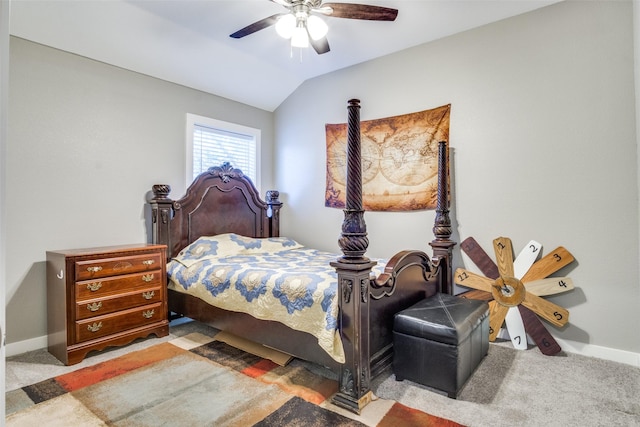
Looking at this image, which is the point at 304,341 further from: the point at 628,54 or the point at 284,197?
the point at 628,54

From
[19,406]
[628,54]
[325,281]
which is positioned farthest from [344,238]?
[628,54]

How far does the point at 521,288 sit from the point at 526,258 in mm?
261

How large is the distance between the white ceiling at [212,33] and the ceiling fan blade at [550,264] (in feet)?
6.79

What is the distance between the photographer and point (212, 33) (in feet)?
10.9

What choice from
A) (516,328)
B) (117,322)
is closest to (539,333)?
(516,328)

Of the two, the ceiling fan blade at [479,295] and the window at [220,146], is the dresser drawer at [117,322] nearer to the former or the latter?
the window at [220,146]

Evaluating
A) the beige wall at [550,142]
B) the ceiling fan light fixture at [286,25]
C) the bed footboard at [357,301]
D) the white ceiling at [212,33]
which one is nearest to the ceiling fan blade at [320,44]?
the ceiling fan light fixture at [286,25]

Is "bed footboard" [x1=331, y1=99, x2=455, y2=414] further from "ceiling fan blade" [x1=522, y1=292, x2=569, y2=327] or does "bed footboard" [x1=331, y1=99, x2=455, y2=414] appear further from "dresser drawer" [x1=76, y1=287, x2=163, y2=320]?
"dresser drawer" [x1=76, y1=287, x2=163, y2=320]

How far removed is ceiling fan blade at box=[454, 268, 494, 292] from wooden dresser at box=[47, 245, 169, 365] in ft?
8.99

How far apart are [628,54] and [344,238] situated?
2.57 metres

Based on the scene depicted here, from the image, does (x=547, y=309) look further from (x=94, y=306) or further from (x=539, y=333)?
(x=94, y=306)

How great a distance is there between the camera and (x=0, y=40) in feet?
1.80

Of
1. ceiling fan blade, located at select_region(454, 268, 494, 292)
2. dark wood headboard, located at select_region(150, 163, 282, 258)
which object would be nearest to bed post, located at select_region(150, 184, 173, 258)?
dark wood headboard, located at select_region(150, 163, 282, 258)

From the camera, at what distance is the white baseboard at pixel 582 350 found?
254 centimetres
